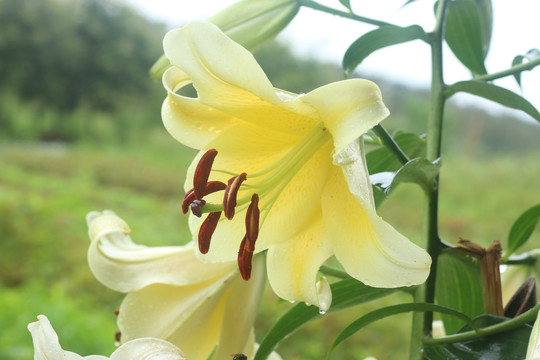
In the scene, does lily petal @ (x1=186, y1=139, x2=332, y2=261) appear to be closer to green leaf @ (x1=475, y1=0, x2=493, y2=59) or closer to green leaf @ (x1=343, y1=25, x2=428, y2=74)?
green leaf @ (x1=343, y1=25, x2=428, y2=74)

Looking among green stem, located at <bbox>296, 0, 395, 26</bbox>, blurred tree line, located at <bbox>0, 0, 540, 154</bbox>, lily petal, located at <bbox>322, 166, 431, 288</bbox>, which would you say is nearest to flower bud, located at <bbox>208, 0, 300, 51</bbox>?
green stem, located at <bbox>296, 0, 395, 26</bbox>

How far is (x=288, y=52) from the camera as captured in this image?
8.30 m

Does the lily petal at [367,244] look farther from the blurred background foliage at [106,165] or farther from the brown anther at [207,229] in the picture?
the blurred background foliage at [106,165]

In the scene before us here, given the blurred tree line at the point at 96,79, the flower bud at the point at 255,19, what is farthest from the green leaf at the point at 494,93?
the blurred tree line at the point at 96,79

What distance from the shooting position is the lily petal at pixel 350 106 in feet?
0.69

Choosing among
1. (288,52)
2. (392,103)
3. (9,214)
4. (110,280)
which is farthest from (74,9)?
(110,280)

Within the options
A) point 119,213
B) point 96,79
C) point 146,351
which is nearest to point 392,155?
point 146,351

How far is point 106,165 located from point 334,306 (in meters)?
5.49

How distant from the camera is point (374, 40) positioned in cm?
33

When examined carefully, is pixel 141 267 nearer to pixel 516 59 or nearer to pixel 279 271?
pixel 279 271

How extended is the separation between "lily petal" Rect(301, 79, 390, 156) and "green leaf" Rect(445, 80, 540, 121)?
0.13 metres

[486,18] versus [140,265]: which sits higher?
[486,18]

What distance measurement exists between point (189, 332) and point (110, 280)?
6 cm

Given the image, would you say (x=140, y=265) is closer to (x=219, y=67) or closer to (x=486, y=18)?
(x=219, y=67)
